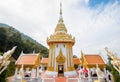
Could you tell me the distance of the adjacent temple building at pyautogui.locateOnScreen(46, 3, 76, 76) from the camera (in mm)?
20016

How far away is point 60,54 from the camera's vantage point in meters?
20.6

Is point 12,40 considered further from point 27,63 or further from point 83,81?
point 83,81

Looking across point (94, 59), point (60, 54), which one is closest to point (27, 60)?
point (60, 54)

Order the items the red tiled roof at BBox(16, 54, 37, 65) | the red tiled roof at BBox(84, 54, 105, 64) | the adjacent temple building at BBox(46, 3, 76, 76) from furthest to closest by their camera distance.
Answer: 1. the adjacent temple building at BBox(46, 3, 76, 76)
2. the red tiled roof at BBox(84, 54, 105, 64)
3. the red tiled roof at BBox(16, 54, 37, 65)

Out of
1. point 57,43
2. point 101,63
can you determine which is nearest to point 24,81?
point 101,63

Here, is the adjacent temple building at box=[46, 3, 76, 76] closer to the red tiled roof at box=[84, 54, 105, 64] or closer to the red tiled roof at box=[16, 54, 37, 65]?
the red tiled roof at box=[84, 54, 105, 64]

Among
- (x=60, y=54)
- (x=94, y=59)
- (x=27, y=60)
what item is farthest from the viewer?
(x=60, y=54)

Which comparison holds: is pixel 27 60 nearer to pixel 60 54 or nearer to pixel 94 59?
pixel 60 54

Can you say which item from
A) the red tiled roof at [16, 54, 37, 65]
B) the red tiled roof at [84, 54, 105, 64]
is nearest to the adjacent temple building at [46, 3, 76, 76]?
the red tiled roof at [84, 54, 105, 64]

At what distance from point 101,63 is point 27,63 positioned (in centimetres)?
716

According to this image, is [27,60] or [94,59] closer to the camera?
[27,60]

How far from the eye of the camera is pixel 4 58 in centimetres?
1012

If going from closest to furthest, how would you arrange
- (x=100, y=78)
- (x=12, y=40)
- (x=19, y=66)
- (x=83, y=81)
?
(x=100, y=78), (x=83, y=81), (x=19, y=66), (x=12, y=40)

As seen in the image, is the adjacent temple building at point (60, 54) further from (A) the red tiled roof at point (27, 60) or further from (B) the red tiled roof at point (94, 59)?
(A) the red tiled roof at point (27, 60)
